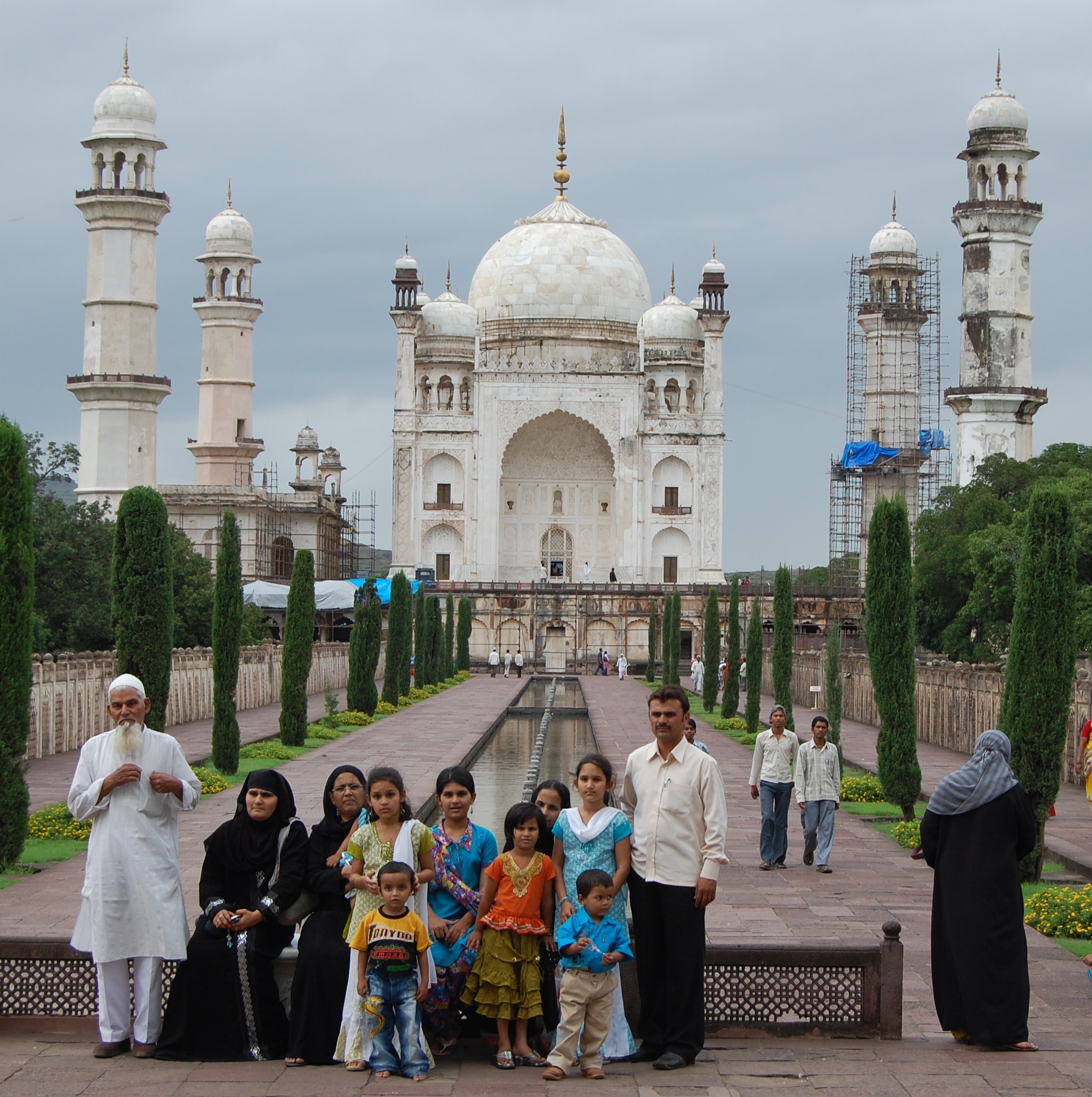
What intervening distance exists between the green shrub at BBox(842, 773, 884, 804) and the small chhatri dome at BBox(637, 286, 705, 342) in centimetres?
3338

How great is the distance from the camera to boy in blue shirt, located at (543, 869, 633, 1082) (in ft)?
15.3

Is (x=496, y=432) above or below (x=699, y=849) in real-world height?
above

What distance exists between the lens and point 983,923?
5.07 m

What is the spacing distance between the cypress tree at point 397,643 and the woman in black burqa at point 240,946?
1774cm

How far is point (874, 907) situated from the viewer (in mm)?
7734

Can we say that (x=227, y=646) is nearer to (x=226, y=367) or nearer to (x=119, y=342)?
(x=119, y=342)

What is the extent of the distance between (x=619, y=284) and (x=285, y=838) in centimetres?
4258

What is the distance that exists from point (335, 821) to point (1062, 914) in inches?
145

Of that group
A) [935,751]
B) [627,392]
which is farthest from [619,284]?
[935,751]

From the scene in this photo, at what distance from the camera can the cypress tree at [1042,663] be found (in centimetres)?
852

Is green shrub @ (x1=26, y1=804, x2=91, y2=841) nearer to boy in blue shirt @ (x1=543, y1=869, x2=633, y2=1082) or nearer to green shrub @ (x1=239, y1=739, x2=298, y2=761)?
green shrub @ (x1=239, y1=739, x2=298, y2=761)

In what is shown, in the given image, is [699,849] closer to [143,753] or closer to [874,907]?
[143,753]

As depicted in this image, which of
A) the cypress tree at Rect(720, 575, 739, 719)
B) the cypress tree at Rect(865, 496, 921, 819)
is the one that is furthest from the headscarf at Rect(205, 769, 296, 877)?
the cypress tree at Rect(720, 575, 739, 719)

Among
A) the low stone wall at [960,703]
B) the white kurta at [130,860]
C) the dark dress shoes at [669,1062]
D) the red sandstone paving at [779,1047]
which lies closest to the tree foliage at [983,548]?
the low stone wall at [960,703]
